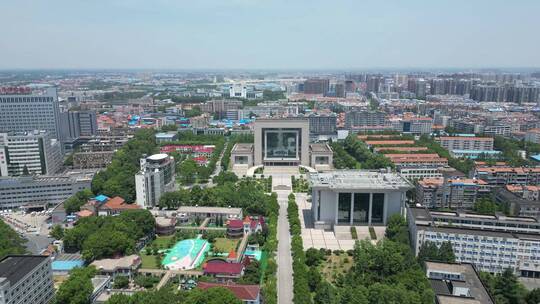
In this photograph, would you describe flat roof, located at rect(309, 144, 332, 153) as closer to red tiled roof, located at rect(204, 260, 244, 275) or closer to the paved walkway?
the paved walkway

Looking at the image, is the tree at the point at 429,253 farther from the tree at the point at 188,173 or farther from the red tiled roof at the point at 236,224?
the tree at the point at 188,173

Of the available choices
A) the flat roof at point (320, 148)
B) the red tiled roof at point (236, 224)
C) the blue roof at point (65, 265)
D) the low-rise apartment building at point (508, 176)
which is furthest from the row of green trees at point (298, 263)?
the low-rise apartment building at point (508, 176)

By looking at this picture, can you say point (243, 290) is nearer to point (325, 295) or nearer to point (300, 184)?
point (325, 295)

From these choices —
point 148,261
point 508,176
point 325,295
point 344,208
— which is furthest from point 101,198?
point 508,176

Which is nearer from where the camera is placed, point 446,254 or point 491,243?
point 446,254

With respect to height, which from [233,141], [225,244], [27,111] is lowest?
[225,244]

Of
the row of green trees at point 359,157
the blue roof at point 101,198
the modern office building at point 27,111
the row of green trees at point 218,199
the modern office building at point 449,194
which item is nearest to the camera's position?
the row of green trees at point 218,199

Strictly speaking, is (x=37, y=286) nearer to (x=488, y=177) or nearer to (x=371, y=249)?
(x=371, y=249)
